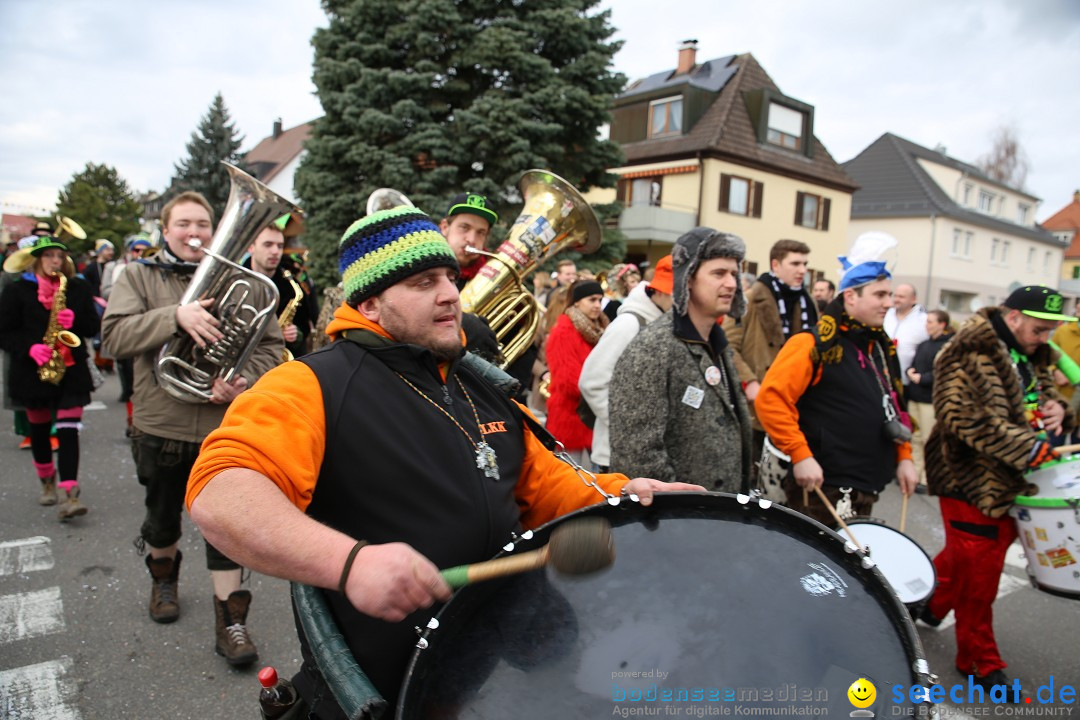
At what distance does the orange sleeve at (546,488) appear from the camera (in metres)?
1.92

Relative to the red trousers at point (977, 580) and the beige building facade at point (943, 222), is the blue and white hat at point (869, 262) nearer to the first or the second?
the red trousers at point (977, 580)

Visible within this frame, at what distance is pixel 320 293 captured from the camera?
1670 cm

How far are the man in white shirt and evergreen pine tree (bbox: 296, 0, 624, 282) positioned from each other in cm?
753

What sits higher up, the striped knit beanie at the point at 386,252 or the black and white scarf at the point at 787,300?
the striped knit beanie at the point at 386,252

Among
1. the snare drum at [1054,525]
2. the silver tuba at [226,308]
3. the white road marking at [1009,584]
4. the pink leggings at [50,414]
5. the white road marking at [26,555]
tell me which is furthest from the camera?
the pink leggings at [50,414]

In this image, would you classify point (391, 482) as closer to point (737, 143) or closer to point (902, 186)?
point (737, 143)

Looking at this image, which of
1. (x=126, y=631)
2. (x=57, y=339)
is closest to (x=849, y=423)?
(x=126, y=631)

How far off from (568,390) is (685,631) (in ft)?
11.0

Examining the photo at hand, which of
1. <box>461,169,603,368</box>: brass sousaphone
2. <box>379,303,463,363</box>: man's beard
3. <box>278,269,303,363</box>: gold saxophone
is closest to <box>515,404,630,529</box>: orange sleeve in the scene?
<box>379,303,463,363</box>: man's beard

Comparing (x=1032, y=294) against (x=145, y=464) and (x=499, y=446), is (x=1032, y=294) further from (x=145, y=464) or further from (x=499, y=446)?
(x=145, y=464)

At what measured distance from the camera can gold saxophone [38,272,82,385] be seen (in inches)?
199

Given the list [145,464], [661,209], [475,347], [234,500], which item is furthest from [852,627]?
[661,209]

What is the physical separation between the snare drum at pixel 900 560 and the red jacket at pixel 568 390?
6.22 ft

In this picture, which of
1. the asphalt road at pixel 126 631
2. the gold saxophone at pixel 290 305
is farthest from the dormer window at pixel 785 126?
the gold saxophone at pixel 290 305
